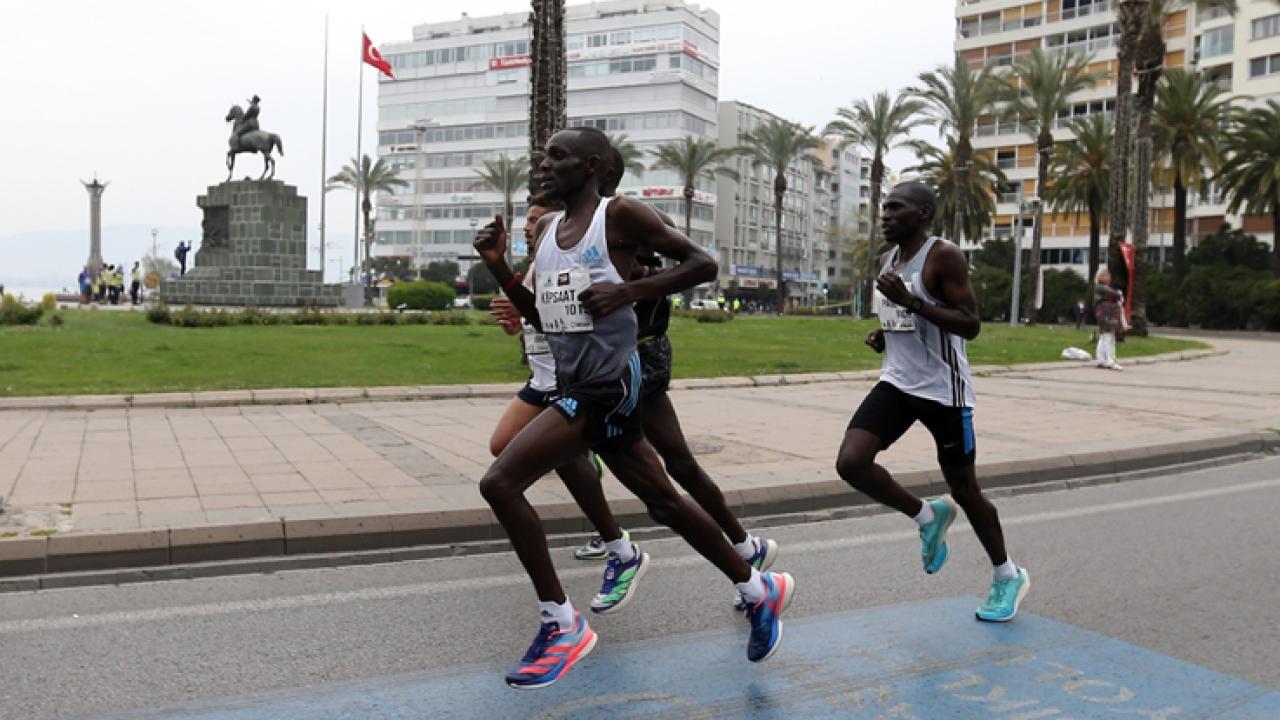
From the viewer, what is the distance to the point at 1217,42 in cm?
7062

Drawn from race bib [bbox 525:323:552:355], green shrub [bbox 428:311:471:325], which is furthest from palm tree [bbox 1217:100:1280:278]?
race bib [bbox 525:323:552:355]

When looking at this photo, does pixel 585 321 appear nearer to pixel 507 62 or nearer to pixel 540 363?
pixel 540 363

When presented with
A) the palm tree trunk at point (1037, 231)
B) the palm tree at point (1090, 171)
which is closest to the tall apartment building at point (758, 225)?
the palm tree at point (1090, 171)

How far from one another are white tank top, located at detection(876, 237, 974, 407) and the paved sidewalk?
244cm

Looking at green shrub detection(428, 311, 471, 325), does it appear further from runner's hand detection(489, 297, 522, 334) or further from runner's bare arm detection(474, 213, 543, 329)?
runner's bare arm detection(474, 213, 543, 329)

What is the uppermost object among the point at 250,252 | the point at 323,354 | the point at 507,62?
the point at 507,62

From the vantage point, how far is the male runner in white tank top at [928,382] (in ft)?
15.6

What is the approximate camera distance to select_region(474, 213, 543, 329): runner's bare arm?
3.95 m

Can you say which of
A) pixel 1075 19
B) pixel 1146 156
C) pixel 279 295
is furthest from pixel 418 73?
pixel 1146 156

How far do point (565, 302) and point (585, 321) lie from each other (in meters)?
0.10

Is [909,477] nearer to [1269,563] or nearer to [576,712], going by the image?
[1269,563]

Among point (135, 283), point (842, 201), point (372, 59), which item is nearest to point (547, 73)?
point (135, 283)

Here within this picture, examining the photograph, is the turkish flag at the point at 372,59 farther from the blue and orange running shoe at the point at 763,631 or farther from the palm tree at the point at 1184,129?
the blue and orange running shoe at the point at 763,631

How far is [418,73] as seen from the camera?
114 meters
